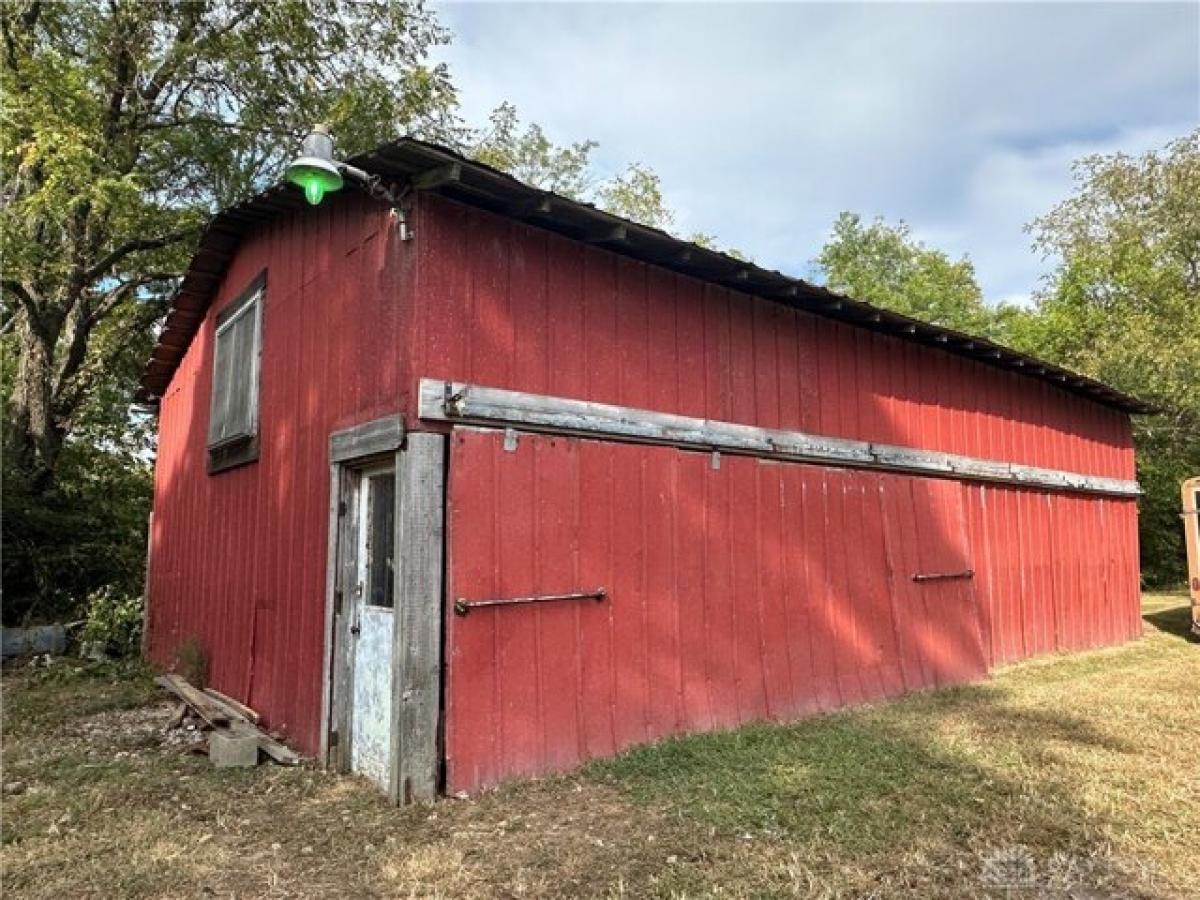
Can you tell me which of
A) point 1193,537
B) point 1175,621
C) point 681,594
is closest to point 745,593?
point 681,594

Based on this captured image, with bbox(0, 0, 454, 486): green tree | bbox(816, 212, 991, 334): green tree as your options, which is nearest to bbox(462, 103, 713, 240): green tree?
bbox(816, 212, 991, 334): green tree

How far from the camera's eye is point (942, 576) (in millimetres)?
7887

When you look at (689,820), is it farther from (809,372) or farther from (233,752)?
(809,372)

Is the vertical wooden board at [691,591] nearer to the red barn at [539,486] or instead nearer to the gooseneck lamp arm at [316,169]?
the red barn at [539,486]

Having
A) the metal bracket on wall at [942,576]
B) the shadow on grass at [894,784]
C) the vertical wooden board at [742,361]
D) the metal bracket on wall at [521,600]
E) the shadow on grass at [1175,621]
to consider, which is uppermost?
the vertical wooden board at [742,361]

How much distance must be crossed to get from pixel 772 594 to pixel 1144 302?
68.6ft

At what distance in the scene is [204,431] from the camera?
8406mm

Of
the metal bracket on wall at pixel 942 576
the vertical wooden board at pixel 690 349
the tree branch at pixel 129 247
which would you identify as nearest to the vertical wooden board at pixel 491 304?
the vertical wooden board at pixel 690 349

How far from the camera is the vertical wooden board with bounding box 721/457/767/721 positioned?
5.99m

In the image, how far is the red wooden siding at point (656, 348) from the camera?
4859 millimetres

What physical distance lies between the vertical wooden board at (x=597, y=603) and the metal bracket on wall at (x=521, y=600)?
48 mm

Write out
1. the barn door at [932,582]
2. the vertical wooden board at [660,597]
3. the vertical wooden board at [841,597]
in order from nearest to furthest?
the vertical wooden board at [660,597] < the vertical wooden board at [841,597] < the barn door at [932,582]

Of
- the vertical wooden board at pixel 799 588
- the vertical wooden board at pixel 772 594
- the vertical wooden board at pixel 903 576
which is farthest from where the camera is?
the vertical wooden board at pixel 903 576

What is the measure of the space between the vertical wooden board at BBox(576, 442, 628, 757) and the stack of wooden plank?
6.37ft
